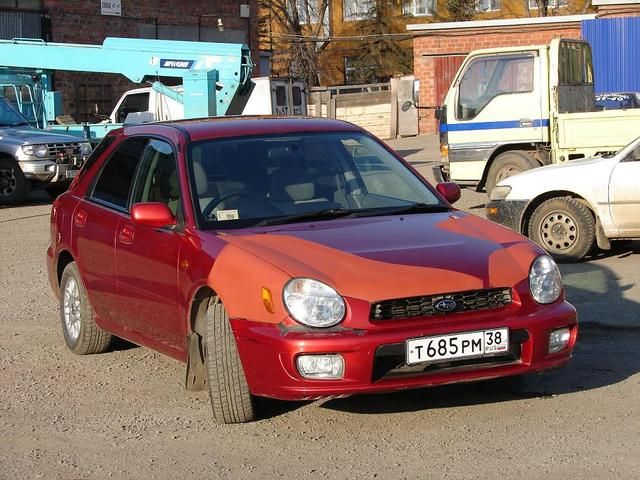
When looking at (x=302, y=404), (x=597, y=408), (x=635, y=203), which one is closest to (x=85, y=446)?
(x=302, y=404)

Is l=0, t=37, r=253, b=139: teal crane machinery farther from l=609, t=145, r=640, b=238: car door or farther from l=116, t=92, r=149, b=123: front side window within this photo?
l=609, t=145, r=640, b=238: car door

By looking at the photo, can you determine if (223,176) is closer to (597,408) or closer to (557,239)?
(597,408)

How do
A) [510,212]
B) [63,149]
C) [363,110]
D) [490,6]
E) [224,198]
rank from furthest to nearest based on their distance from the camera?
[490,6]
[363,110]
[63,149]
[510,212]
[224,198]

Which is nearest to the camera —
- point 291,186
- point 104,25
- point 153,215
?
point 153,215

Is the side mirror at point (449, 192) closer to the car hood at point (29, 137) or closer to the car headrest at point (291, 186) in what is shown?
the car headrest at point (291, 186)

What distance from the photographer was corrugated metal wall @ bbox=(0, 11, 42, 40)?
33.3 m

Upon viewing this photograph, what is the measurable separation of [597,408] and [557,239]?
18.6 ft

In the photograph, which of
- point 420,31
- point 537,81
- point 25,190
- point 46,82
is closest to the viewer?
point 537,81

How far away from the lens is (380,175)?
22.5 feet

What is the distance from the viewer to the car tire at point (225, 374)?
18.6 feet

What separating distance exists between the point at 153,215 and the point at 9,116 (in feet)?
53.5

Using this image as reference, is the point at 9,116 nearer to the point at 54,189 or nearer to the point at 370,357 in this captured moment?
the point at 54,189

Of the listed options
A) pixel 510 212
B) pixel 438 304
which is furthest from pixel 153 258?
pixel 510 212

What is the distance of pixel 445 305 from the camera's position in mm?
5438
